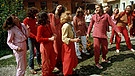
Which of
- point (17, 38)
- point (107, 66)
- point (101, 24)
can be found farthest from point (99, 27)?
point (17, 38)

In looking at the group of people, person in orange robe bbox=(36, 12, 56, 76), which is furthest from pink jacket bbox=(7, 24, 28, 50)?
person in orange robe bbox=(36, 12, 56, 76)

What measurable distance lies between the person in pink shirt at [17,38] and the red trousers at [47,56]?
48cm

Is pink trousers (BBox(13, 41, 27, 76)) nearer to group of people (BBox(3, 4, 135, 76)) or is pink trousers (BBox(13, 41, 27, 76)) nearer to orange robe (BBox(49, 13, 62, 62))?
group of people (BBox(3, 4, 135, 76))

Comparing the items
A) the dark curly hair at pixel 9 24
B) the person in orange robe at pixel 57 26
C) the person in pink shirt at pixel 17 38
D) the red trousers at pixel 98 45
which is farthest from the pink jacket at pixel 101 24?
the dark curly hair at pixel 9 24

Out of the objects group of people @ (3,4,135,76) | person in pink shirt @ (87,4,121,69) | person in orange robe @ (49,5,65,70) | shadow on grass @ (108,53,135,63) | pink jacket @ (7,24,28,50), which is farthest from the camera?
shadow on grass @ (108,53,135,63)

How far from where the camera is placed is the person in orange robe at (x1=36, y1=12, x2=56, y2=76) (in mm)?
5625

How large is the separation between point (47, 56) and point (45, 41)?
0.42 metres

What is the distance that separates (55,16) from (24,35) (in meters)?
1.10

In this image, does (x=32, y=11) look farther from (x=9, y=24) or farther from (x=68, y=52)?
(x=68, y=52)

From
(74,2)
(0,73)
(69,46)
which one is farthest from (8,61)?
(74,2)

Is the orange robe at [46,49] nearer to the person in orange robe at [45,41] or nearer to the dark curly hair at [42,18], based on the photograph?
the person in orange robe at [45,41]

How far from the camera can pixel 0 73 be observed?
7359mm

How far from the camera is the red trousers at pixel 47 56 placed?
575cm

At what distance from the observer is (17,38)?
5.59 meters
